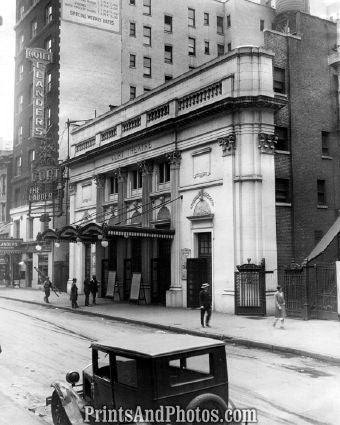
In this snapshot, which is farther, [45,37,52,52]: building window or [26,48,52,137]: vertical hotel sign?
[45,37,52,52]: building window

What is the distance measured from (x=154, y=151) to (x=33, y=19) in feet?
97.6

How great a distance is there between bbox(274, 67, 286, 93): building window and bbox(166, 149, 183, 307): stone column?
6562mm

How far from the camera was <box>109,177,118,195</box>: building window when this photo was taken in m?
36.6

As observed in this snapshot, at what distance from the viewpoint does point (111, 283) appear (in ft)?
114

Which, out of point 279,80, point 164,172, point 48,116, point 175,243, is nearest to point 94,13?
point 48,116

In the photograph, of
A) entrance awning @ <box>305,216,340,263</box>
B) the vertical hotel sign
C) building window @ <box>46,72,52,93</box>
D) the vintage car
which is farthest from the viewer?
building window @ <box>46,72,52,93</box>

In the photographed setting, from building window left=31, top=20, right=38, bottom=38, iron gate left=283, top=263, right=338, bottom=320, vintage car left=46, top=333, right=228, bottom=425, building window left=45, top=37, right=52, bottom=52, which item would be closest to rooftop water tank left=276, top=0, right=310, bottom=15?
iron gate left=283, top=263, right=338, bottom=320

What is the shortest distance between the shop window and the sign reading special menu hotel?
49.3 feet

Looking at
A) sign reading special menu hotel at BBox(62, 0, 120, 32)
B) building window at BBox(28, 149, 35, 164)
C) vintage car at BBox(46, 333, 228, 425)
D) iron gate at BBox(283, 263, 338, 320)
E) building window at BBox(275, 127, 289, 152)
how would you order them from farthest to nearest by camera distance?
building window at BBox(28, 149, 35, 164)
sign reading special menu hotel at BBox(62, 0, 120, 32)
building window at BBox(275, 127, 289, 152)
iron gate at BBox(283, 263, 338, 320)
vintage car at BBox(46, 333, 228, 425)

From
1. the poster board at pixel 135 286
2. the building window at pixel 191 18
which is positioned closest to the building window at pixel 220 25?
the building window at pixel 191 18

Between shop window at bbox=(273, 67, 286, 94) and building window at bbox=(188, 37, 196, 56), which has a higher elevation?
building window at bbox=(188, 37, 196, 56)

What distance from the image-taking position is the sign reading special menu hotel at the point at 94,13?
36.8 m

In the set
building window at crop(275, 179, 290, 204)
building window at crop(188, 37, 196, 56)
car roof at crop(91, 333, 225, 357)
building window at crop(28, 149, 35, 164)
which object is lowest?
car roof at crop(91, 333, 225, 357)

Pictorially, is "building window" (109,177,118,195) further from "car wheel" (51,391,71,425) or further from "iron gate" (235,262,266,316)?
"car wheel" (51,391,71,425)
